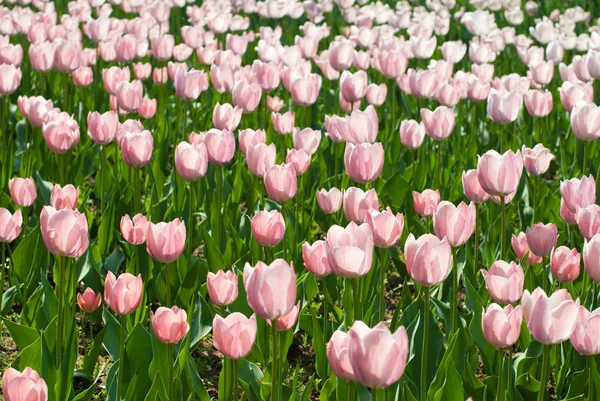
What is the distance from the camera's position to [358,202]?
236cm

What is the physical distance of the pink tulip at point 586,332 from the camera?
167 centimetres

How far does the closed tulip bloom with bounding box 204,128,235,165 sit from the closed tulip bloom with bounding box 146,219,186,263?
26.1 inches

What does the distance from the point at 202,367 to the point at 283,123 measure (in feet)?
4.06

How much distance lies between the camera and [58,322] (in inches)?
84.5

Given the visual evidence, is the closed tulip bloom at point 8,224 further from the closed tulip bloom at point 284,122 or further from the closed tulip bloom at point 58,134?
the closed tulip bloom at point 284,122

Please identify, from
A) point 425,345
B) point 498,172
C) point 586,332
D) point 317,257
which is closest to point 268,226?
point 317,257

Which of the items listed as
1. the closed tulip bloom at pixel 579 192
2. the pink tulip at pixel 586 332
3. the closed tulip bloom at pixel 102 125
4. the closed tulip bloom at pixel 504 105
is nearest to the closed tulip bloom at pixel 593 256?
the pink tulip at pixel 586 332

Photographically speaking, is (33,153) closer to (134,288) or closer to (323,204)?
(323,204)

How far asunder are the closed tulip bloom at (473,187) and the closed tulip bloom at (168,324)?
108 cm

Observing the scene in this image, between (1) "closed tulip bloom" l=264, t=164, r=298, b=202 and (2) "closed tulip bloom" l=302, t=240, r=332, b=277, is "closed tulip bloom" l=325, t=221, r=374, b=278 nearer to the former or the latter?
(2) "closed tulip bloom" l=302, t=240, r=332, b=277

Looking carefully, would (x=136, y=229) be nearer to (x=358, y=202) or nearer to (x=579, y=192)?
(x=358, y=202)

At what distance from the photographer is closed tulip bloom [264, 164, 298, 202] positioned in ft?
8.12

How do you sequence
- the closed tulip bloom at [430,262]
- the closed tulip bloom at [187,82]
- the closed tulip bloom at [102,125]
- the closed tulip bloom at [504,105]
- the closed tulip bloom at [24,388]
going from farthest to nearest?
the closed tulip bloom at [187,82] < the closed tulip bloom at [504,105] < the closed tulip bloom at [102,125] < the closed tulip bloom at [430,262] < the closed tulip bloom at [24,388]

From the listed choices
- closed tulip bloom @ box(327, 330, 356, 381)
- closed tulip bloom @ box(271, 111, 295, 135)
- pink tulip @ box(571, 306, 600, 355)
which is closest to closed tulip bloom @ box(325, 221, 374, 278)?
closed tulip bloom @ box(327, 330, 356, 381)
